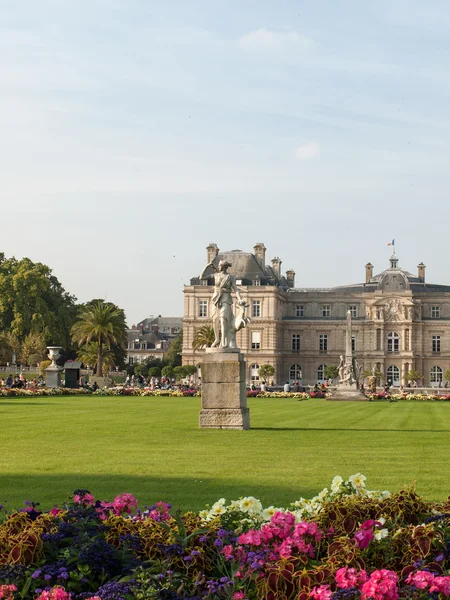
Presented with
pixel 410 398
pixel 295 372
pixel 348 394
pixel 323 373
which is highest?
pixel 295 372

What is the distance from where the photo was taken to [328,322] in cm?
11706

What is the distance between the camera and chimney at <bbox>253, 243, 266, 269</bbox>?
115037mm

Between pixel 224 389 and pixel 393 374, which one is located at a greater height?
pixel 393 374

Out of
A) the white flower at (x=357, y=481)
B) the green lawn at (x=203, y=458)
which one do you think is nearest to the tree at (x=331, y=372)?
the green lawn at (x=203, y=458)

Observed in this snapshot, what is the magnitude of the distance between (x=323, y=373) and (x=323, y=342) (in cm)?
415

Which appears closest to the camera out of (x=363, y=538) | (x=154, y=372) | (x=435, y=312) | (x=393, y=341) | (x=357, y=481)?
(x=363, y=538)

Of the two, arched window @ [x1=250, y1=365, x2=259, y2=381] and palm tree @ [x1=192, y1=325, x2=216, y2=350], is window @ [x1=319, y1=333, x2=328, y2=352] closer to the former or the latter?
arched window @ [x1=250, y1=365, x2=259, y2=381]

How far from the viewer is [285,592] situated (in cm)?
620

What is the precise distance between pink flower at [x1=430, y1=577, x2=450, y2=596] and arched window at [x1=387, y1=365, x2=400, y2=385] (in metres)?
109

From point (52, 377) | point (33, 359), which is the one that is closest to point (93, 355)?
point (33, 359)

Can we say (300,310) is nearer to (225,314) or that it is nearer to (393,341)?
(393,341)

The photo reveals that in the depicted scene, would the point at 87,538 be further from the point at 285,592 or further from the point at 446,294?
the point at 446,294

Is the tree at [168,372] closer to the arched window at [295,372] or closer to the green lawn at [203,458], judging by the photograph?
the arched window at [295,372]

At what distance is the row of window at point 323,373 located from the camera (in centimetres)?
11112
